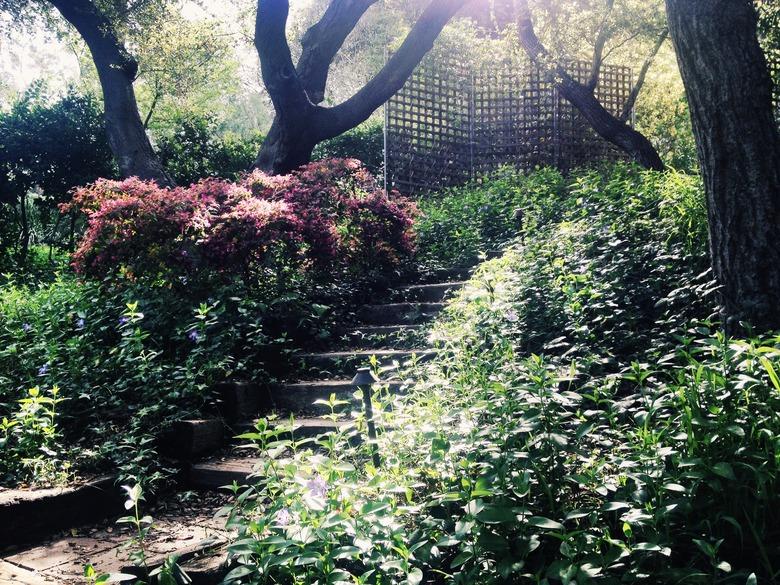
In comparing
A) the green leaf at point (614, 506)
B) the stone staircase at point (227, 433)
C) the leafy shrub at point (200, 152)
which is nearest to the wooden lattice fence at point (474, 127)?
the leafy shrub at point (200, 152)

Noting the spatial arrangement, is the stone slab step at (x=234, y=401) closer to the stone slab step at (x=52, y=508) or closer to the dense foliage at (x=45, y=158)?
the stone slab step at (x=52, y=508)

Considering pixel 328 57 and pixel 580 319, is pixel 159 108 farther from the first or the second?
pixel 580 319

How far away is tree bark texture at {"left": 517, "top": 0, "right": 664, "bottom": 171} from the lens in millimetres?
10609

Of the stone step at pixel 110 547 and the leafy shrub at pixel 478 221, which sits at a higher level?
the leafy shrub at pixel 478 221

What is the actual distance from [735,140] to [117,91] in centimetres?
806

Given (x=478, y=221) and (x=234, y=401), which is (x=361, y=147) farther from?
(x=234, y=401)

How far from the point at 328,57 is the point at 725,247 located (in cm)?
753

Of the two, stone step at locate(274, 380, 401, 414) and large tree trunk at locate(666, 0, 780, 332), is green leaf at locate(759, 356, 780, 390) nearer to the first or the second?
large tree trunk at locate(666, 0, 780, 332)

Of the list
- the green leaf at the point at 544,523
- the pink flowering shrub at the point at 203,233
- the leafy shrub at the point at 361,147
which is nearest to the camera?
the green leaf at the point at 544,523

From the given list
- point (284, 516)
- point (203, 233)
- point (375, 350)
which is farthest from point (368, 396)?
point (203, 233)

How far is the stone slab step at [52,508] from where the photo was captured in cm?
345

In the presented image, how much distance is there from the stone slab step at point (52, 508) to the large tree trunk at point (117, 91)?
5958 mm

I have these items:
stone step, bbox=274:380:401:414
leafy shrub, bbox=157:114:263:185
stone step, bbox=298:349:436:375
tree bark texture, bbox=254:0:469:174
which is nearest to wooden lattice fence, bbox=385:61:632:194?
tree bark texture, bbox=254:0:469:174

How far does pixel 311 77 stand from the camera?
9.91 meters
